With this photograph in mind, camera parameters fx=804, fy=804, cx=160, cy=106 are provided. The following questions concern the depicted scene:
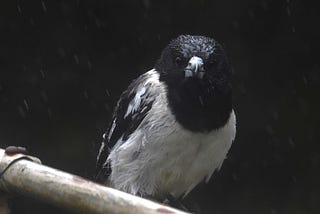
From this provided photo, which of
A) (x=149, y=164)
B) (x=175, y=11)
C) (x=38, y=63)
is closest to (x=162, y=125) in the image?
(x=149, y=164)

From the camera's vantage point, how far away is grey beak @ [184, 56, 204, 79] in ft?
12.1

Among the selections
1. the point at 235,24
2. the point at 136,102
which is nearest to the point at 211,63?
the point at 136,102

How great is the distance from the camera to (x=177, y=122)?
3.79 m

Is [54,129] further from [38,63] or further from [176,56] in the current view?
[176,56]

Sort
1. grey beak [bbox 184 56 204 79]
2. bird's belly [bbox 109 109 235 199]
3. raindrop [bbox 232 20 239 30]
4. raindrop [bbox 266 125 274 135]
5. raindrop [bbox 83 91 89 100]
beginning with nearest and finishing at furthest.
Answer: grey beak [bbox 184 56 204 79] < bird's belly [bbox 109 109 235 199] < raindrop [bbox 232 20 239 30] < raindrop [bbox 266 125 274 135] < raindrop [bbox 83 91 89 100]

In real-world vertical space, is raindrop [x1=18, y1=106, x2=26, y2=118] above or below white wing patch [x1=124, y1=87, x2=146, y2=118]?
below

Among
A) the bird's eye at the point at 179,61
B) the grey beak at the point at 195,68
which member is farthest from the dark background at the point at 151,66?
the grey beak at the point at 195,68

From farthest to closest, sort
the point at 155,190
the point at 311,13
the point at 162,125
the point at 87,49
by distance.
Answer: the point at 87,49 < the point at 311,13 < the point at 155,190 < the point at 162,125

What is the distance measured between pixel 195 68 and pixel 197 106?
198 mm

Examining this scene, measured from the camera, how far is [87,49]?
232 inches

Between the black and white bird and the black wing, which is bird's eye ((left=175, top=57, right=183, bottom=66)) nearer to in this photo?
the black and white bird

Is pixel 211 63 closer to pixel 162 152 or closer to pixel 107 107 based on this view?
pixel 162 152

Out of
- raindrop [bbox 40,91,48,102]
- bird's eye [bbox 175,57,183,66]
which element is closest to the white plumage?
bird's eye [bbox 175,57,183,66]

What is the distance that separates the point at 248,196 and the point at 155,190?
2.14m
